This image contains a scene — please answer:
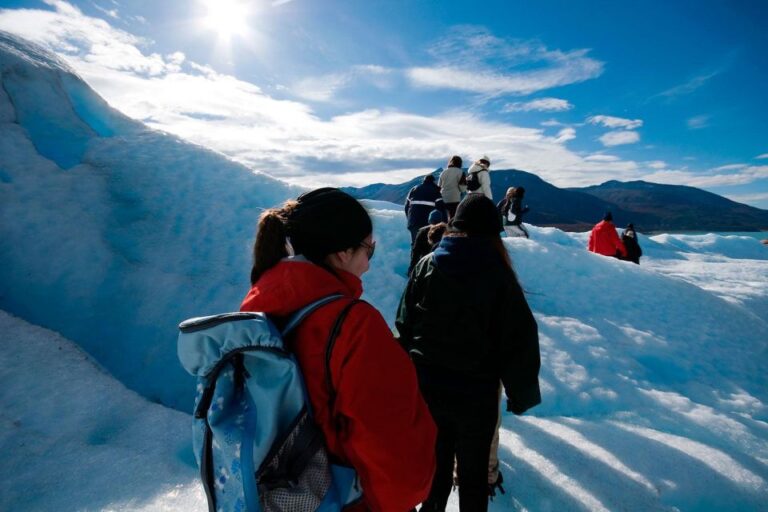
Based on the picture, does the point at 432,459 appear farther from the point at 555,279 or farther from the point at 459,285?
the point at 555,279

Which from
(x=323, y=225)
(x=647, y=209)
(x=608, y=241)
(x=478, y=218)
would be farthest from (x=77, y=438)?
(x=647, y=209)

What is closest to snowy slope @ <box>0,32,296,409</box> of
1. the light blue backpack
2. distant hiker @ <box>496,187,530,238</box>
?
the light blue backpack

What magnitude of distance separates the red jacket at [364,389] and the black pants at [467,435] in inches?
40.0

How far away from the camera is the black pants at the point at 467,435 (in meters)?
2.14

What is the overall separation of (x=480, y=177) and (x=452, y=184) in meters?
0.48

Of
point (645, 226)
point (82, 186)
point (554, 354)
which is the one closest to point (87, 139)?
point (82, 186)

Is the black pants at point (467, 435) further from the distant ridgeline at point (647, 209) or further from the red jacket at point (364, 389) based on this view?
the distant ridgeline at point (647, 209)

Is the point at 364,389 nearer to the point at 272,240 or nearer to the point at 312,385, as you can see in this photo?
the point at 312,385

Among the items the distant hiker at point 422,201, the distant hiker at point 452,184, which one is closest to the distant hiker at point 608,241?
the distant hiker at point 452,184

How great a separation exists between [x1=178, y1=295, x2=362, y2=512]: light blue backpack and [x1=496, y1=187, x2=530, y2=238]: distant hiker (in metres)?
7.39

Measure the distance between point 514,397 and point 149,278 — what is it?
5218 millimetres

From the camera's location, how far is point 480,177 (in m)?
6.32

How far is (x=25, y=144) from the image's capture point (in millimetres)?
5676

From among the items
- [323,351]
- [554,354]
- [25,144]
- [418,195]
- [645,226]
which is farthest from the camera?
[645,226]
